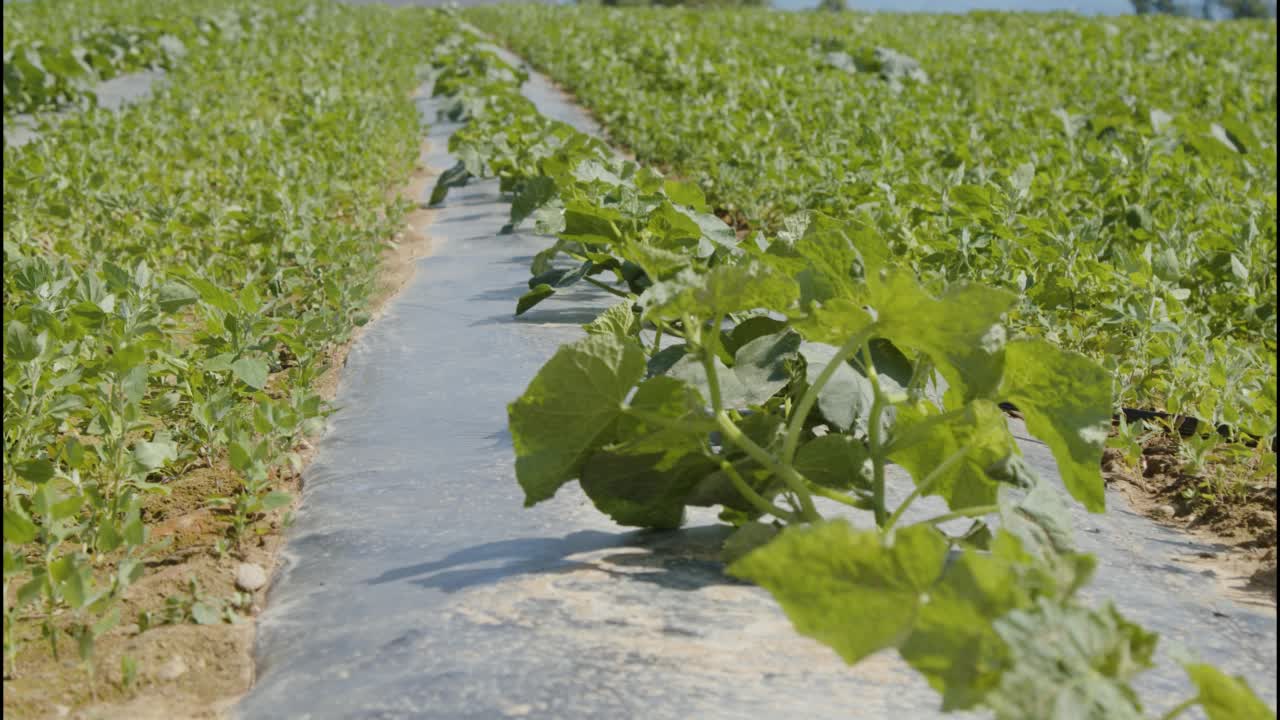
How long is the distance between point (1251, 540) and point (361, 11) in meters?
26.4

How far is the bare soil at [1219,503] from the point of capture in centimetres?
204

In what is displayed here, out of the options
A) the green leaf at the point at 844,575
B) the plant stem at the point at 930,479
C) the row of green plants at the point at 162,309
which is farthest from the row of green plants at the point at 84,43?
the green leaf at the point at 844,575

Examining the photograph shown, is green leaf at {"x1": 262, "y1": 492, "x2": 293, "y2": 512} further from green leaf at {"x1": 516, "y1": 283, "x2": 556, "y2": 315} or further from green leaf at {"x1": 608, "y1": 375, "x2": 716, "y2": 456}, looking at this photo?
green leaf at {"x1": 516, "y1": 283, "x2": 556, "y2": 315}

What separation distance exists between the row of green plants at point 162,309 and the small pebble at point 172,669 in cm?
10

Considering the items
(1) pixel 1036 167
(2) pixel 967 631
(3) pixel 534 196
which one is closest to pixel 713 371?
(2) pixel 967 631

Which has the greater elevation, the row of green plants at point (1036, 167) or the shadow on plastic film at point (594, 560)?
the row of green plants at point (1036, 167)

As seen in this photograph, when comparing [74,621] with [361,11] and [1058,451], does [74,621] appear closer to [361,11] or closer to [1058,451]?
[1058,451]

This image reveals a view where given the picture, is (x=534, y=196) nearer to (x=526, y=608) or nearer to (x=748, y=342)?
(x=748, y=342)

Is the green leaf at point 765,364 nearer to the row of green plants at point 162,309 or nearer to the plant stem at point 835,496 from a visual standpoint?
the plant stem at point 835,496

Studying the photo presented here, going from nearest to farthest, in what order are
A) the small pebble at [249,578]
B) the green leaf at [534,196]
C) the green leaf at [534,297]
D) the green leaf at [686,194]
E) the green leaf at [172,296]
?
1. the small pebble at [249,578]
2. the green leaf at [172,296]
3. the green leaf at [686,194]
4. the green leaf at [534,297]
5. the green leaf at [534,196]

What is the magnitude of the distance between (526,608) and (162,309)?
1.49 metres

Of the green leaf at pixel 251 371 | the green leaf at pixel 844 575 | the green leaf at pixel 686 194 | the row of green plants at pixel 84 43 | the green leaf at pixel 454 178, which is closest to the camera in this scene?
the green leaf at pixel 844 575

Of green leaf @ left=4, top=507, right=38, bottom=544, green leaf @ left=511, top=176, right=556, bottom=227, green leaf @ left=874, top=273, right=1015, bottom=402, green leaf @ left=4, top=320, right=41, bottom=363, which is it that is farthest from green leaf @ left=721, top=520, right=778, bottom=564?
green leaf @ left=511, top=176, right=556, bottom=227

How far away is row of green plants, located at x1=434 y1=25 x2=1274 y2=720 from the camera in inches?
43.2
